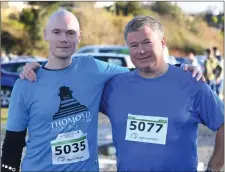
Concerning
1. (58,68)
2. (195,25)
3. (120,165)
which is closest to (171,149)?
(120,165)

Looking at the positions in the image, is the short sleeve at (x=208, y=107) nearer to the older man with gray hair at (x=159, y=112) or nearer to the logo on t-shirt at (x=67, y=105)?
the older man with gray hair at (x=159, y=112)

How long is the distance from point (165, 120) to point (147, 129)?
137 mm

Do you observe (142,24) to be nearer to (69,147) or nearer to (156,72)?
(156,72)

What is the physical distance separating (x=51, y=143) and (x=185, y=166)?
0.89 m

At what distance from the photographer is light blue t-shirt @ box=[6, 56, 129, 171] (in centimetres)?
349

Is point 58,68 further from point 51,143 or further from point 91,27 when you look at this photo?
point 91,27

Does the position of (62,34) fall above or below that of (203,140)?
above

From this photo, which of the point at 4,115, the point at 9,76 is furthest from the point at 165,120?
the point at 9,76

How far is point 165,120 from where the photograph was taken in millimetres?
3283

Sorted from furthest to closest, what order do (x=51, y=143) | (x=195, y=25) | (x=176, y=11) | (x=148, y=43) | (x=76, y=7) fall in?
1. (x=195, y=25)
2. (x=176, y=11)
3. (x=76, y=7)
4. (x=51, y=143)
5. (x=148, y=43)

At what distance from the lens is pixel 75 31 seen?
3.55m

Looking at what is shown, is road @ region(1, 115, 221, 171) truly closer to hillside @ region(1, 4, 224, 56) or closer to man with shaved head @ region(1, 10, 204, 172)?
man with shaved head @ region(1, 10, 204, 172)

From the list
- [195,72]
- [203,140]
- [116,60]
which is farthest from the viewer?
[116,60]

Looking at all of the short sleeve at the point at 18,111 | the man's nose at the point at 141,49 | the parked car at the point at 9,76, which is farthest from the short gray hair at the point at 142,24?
the parked car at the point at 9,76
